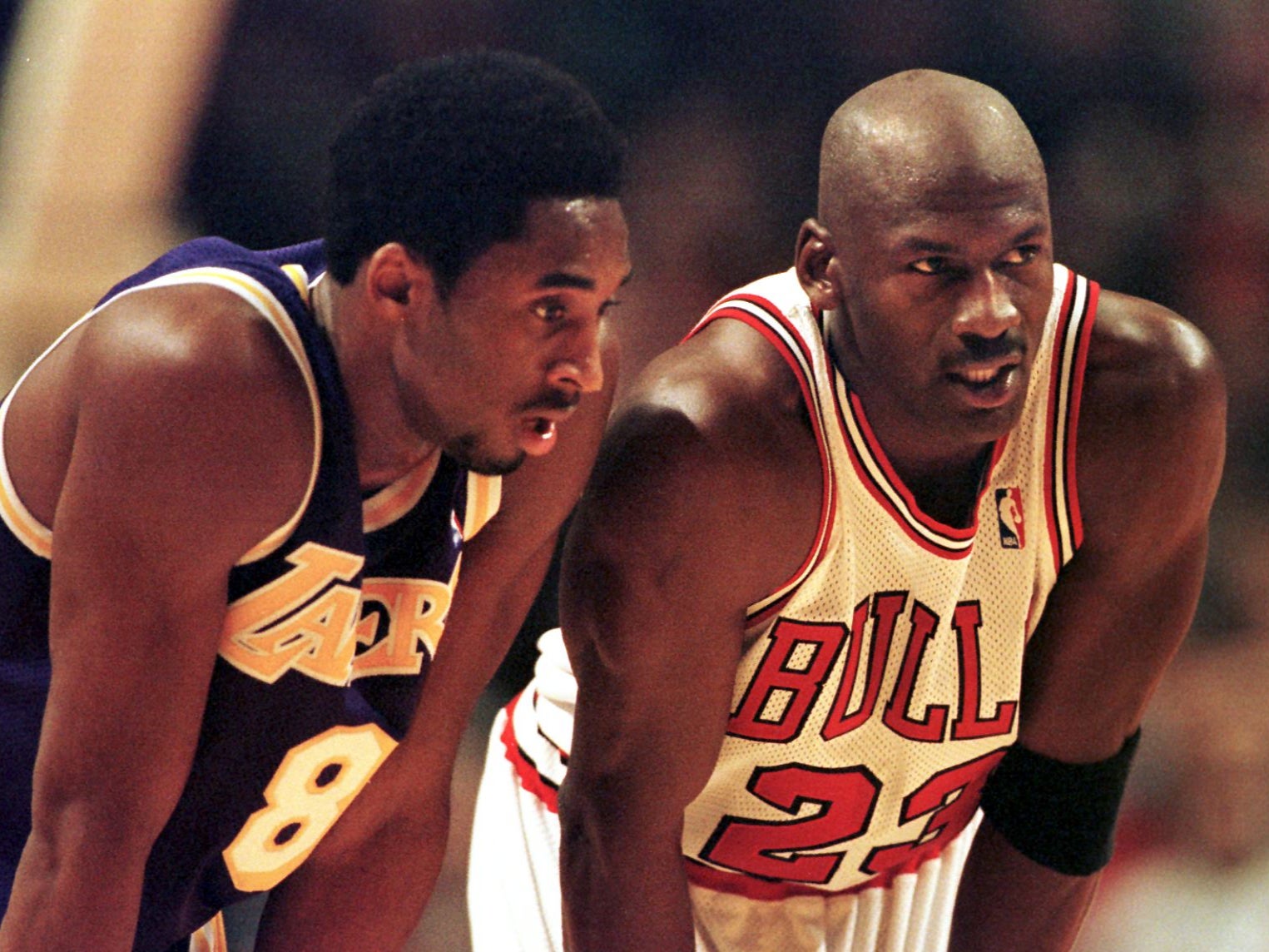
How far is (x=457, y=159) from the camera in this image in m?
1.60

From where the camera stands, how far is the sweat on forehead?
1874 mm

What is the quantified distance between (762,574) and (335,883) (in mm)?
655

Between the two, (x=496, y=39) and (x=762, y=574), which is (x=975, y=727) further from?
(x=496, y=39)

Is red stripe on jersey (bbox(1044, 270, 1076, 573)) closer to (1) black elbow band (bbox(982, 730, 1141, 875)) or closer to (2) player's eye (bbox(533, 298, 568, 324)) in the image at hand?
(1) black elbow band (bbox(982, 730, 1141, 875))

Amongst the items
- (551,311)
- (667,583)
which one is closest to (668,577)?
(667,583)

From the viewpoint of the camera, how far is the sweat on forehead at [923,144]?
6.15 ft

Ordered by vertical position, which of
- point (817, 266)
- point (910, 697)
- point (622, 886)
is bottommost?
point (622, 886)

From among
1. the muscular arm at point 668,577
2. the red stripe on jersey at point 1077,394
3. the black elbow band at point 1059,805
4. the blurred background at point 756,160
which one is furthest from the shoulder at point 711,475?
the blurred background at point 756,160

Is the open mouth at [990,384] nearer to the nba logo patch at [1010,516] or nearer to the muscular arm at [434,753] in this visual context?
the nba logo patch at [1010,516]

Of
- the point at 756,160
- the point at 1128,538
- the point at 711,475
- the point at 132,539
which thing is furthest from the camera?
the point at 756,160

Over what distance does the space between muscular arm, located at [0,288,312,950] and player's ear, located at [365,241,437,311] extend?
0.11 meters

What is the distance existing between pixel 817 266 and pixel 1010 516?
0.38 m

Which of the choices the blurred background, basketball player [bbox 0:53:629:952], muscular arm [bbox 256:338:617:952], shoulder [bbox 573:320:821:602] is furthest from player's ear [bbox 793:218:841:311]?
the blurred background

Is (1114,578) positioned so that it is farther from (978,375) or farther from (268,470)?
(268,470)
